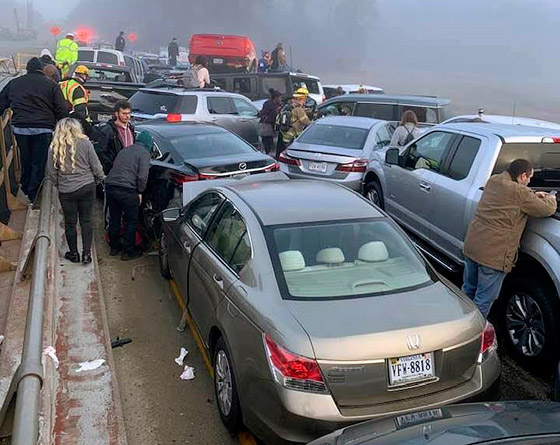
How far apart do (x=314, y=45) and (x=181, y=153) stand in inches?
2731

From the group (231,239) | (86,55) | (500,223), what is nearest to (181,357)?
(231,239)

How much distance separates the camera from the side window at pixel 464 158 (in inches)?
236

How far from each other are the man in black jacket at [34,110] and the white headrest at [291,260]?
4.64 metres

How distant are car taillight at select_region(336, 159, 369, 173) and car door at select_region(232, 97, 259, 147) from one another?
403 centimetres

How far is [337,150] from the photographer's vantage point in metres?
9.17

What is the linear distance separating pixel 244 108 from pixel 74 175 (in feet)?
23.3

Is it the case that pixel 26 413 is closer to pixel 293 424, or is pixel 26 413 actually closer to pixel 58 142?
pixel 293 424

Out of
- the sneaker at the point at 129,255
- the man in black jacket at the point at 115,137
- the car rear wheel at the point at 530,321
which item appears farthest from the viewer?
the man in black jacket at the point at 115,137

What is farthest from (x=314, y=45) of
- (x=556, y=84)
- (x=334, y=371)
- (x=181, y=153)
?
(x=334, y=371)

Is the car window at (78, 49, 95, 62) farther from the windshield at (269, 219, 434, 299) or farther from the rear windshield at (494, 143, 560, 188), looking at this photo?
the windshield at (269, 219, 434, 299)

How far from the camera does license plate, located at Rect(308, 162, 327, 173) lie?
29.8ft

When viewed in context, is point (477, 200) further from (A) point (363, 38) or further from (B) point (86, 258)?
(A) point (363, 38)

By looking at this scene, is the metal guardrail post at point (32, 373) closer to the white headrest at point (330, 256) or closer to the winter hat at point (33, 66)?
the white headrest at point (330, 256)

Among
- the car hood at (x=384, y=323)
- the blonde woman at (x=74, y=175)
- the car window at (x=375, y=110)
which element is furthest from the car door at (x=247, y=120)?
the car hood at (x=384, y=323)
